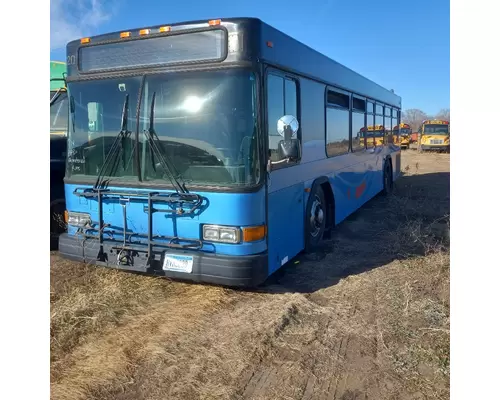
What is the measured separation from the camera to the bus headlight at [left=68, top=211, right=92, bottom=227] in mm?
4992

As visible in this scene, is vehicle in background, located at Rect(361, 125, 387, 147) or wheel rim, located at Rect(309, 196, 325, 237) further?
vehicle in background, located at Rect(361, 125, 387, 147)

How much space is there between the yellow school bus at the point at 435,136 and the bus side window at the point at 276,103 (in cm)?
3047

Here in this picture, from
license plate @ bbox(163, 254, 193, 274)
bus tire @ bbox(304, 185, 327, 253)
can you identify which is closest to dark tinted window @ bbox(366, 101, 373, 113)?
bus tire @ bbox(304, 185, 327, 253)

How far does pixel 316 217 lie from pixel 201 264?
239 centimetres

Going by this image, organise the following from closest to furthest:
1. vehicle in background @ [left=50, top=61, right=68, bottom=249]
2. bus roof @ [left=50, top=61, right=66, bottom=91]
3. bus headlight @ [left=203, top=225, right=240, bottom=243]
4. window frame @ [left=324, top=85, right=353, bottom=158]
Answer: bus headlight @ [left=203, top=225, right=240, bottom=243] → window frame @ [left=324, top=85, right=353, bottom=158] → vehicle in background @ [left=50, top=61, right=68, bottom=249] → bus roof @ [left=50, top=61, right=66, bottom=91]

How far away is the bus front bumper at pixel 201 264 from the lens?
169 inches

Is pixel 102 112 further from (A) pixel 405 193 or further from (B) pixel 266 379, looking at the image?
(A) pixel 405 193

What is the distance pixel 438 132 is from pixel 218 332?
32732 millimetres

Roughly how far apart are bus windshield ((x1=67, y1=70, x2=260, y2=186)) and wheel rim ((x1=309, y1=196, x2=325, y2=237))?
202 cm

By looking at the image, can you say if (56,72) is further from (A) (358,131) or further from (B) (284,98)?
(A) (358,131)

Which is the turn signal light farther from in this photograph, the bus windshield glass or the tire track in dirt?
the bus windshield glass

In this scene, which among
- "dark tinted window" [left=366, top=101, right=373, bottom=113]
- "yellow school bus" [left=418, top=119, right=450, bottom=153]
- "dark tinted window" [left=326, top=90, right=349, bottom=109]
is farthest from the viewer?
"yellow school bus" [left=418, top=119, right=450, bottom=153]

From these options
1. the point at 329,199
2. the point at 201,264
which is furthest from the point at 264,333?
the point at 329,199

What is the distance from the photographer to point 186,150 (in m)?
4.43
